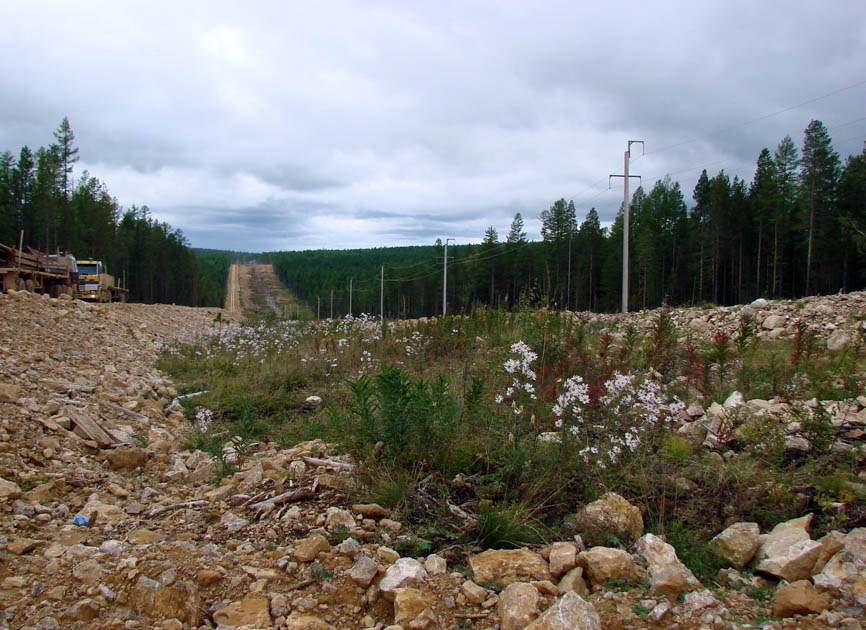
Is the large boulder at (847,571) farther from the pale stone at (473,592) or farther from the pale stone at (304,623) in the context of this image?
the pale stone at (304,623)

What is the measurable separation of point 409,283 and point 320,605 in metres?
85.9

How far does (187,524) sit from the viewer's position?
3184 millimetres

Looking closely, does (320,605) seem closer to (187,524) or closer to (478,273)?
(187,524)

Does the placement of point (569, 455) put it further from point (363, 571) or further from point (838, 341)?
point (838, 341)

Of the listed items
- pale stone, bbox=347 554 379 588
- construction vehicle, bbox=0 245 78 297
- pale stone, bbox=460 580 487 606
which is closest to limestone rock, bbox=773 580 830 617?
pale stone, bbox=460 580 487 606

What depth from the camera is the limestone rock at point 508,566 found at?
244 centimetres

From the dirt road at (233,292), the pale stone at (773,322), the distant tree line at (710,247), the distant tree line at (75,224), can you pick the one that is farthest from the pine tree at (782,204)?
the dirt road at (233,292)

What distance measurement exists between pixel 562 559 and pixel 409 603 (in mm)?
808

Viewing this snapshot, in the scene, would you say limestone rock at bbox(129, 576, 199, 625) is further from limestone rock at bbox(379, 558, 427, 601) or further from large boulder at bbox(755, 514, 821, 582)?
large boulder at bbox(755, 514, 821, 582)

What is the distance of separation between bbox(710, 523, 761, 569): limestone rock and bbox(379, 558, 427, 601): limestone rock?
1555 mm

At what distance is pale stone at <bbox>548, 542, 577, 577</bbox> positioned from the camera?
245cm

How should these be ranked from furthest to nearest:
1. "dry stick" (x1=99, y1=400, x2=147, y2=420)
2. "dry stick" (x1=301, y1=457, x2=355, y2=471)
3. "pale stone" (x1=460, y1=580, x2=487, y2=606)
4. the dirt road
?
the dirt road → "dry stick" (x1=99, y1=400, x2=147, y2=420) → "dry stick" (x1=301, y1=457, x2=355, y2=471) → "pale stone" (x1=460, y1=580, x2=487, y2=606)

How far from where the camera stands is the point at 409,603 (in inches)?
87.0

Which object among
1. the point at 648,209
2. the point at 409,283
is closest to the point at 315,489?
the point at 648,209
